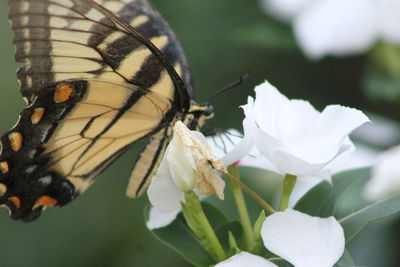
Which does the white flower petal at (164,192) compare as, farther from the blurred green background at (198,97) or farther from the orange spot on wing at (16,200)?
the blurred green background at (198,97)

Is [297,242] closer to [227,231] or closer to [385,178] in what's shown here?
[227,231]

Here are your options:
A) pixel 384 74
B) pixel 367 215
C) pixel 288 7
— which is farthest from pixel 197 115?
pixel 288 7

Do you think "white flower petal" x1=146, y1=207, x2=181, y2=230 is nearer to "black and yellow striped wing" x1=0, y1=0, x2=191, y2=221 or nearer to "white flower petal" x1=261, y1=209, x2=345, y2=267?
"black and yellow striped wing" x1=0, y1=0, x2=191, y2=221

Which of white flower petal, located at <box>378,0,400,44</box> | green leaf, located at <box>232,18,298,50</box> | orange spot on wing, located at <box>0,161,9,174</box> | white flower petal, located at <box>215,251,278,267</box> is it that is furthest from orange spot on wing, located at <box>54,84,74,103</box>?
white flower petal, located at <box>378,0,400,44</box>

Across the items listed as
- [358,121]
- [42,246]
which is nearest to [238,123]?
[42,246]

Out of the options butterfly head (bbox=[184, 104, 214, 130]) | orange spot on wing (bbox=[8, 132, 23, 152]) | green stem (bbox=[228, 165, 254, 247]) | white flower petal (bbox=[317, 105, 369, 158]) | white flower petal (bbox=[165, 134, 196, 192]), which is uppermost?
white flower petal (bbox=[317, 105, 369, 158])

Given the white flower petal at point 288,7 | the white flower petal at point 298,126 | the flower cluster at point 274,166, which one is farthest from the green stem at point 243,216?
the white flower petal at point 288,7

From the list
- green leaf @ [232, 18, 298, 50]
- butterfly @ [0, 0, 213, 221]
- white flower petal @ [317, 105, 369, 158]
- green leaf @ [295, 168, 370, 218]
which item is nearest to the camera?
white flower petal @ [317, 105, 369, 158]
